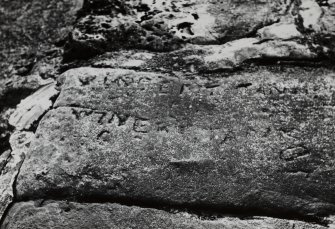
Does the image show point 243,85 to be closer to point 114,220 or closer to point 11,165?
point 114,220

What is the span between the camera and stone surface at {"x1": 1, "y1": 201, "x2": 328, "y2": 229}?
81 centimetres

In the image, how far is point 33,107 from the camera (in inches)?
40.9

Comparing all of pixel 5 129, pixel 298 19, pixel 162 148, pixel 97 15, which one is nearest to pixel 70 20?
pixel 97 15

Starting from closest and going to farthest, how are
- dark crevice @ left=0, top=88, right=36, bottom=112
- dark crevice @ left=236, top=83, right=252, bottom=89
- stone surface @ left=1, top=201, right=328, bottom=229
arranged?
stone surface @ left=1, top=201, right=328, bottom=229 < dark crevice @ left=236, top=83, right=252, bottom=89 < dark crevice @ left=0, top=88, right=36, bottom=112

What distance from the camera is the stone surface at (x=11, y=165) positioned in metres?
0.90

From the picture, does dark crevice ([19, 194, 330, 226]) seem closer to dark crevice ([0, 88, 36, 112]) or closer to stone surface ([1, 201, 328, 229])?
stone surface ([1, 201, 328, 229])

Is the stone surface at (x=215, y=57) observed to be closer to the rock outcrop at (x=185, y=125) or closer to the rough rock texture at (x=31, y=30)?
the rock outcrop at (x=185, y=125)

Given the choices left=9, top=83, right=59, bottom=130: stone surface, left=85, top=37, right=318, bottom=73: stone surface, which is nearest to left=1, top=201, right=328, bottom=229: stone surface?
left=9, top=83, right=59, bottom=130: stone surface

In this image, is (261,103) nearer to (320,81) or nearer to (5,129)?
(320,81)

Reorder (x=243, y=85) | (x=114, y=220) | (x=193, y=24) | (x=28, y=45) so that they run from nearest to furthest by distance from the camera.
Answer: (x=114, y=220), (x=243, y=85), (x=193, y=24), (x=28, y=45)

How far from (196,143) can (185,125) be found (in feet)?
0.17

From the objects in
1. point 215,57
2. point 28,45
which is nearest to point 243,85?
point 215,57

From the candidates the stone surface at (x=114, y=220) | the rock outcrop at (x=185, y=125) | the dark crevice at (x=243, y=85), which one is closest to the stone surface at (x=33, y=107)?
the rock outcrop at (x=185, y=125)

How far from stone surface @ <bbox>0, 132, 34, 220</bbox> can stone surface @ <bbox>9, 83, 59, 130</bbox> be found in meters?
0.03
